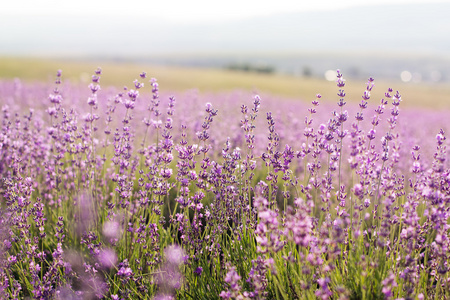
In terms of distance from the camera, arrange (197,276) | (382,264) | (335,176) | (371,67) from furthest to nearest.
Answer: (371,67) → (335,176) → (197,276) → (382,264)

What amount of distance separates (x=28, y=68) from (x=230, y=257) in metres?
30.6

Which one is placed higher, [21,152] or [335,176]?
[21,152]

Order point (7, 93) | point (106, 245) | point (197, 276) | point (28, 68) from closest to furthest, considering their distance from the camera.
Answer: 1. point (197, 276)
2. point (106, 245)
3. point (7, 93)
4. point (28, 68)

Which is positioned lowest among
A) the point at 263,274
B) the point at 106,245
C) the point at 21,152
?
the point at 106,245

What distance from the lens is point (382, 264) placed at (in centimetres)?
234

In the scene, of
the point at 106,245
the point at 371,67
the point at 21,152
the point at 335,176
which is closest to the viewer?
the point at 106,245

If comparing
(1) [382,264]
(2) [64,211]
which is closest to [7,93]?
(2) [64,211]

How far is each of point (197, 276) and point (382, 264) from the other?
1182 mm

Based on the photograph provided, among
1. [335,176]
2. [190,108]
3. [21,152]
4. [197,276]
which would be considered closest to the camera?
[197,276]

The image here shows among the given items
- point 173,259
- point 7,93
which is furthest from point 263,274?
point 7,93

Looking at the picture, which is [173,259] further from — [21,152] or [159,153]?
[21,152]

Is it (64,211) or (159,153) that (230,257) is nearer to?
(159,153)

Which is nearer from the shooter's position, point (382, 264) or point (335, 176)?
point (382, 264)

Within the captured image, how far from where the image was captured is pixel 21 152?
13.9 ft
